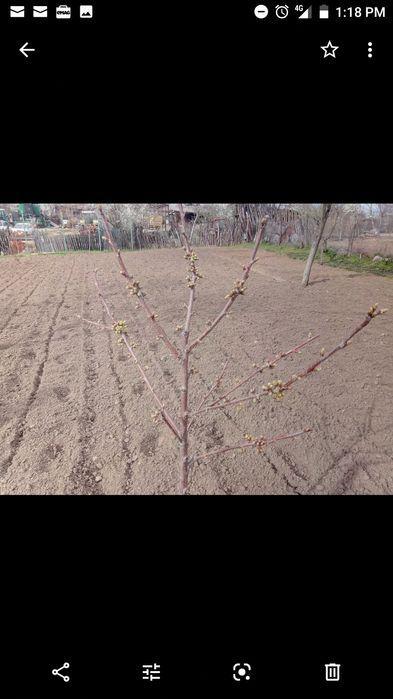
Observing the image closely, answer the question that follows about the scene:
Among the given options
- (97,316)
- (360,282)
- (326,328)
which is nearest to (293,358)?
(326,328)

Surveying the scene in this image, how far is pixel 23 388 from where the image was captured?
10.9 ft

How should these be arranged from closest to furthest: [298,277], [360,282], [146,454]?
1. [146,454]
2. [360,282]
3. [298,277]

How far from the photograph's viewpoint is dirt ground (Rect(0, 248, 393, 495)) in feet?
7.23
